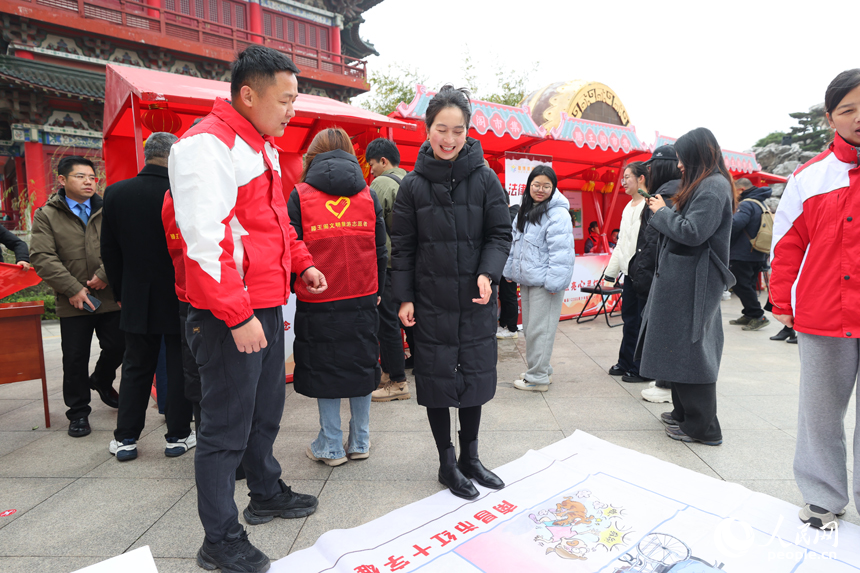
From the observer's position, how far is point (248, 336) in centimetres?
154

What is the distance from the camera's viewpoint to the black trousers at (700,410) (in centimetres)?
272

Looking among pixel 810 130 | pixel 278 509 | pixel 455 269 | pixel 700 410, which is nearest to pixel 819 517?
pixel 700 410

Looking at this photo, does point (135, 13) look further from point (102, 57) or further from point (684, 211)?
point (684, 211)

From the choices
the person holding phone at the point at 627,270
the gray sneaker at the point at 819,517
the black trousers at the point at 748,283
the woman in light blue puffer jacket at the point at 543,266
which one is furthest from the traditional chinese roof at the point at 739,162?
the gray sneaker at the point at 819,517

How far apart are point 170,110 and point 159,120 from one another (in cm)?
17

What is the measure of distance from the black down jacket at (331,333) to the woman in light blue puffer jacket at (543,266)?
1.86 meters

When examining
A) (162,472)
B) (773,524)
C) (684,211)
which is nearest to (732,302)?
(684,211)

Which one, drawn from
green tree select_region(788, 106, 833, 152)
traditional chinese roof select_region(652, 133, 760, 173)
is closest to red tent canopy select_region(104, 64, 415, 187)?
traditional chinese roof select_region(652, 133, 760, 173)

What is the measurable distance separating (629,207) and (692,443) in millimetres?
2421

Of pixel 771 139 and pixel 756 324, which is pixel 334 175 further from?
pixel 771 139

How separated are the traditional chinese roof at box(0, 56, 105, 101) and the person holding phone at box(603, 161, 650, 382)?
12.8 meters

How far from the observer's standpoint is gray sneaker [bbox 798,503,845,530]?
1.87 m

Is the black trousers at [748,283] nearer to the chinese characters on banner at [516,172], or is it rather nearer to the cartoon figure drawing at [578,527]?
the chinese characters on banner at [516,172]

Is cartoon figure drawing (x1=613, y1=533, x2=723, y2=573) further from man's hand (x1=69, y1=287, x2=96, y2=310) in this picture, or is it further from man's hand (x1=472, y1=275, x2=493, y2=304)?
man's hand (x1=69, y1=287, x2=96, y2=310)
